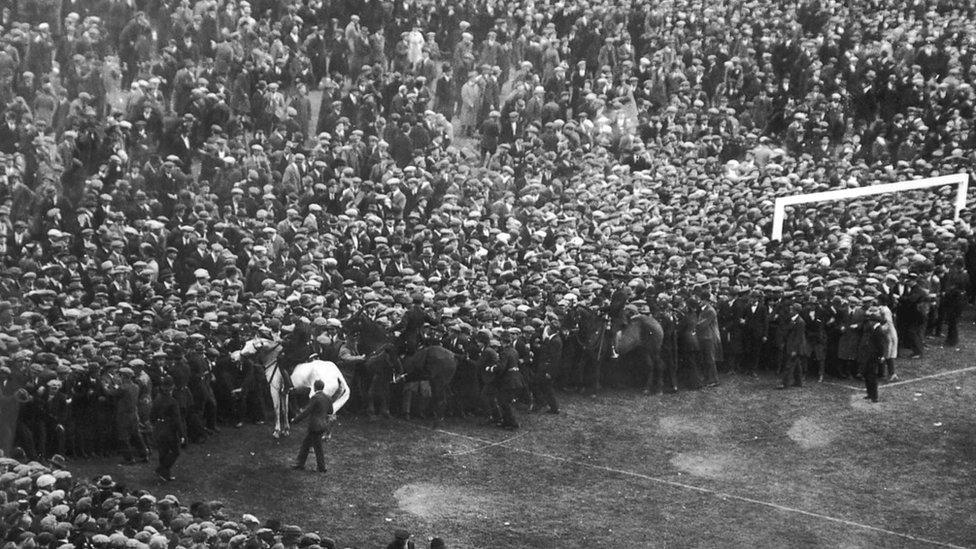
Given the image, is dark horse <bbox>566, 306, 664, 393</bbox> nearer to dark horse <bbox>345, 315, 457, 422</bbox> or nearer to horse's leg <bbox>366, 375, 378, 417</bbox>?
dark horse <bbox>345, 315, 457, 422</bbox>

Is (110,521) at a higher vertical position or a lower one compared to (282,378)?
lower

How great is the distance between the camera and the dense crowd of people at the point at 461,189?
2458 centimetres

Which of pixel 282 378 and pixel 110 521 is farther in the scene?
pixel 282 378

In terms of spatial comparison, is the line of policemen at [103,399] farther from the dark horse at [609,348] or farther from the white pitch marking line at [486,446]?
the dark horse at [609,348]

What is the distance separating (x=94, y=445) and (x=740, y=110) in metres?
19.5

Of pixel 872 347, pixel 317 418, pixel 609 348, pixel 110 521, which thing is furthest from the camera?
pixel 609 348

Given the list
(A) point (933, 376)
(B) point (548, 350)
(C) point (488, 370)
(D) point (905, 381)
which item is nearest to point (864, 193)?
(A) point (933, 376)

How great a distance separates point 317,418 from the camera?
2231cm

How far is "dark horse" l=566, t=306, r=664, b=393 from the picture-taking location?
87.8ft

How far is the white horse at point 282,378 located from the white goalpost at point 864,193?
10945mm

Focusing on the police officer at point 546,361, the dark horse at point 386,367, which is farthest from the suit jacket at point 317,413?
the police officer at point 546,361

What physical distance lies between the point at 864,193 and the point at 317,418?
46.2 feet

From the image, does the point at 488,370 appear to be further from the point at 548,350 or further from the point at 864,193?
the point at 864,193

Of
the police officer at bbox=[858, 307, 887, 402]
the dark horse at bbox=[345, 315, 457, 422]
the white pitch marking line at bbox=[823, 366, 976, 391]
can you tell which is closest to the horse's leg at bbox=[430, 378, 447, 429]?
the dark horse at bbox=[345, 315, 457, 422]
